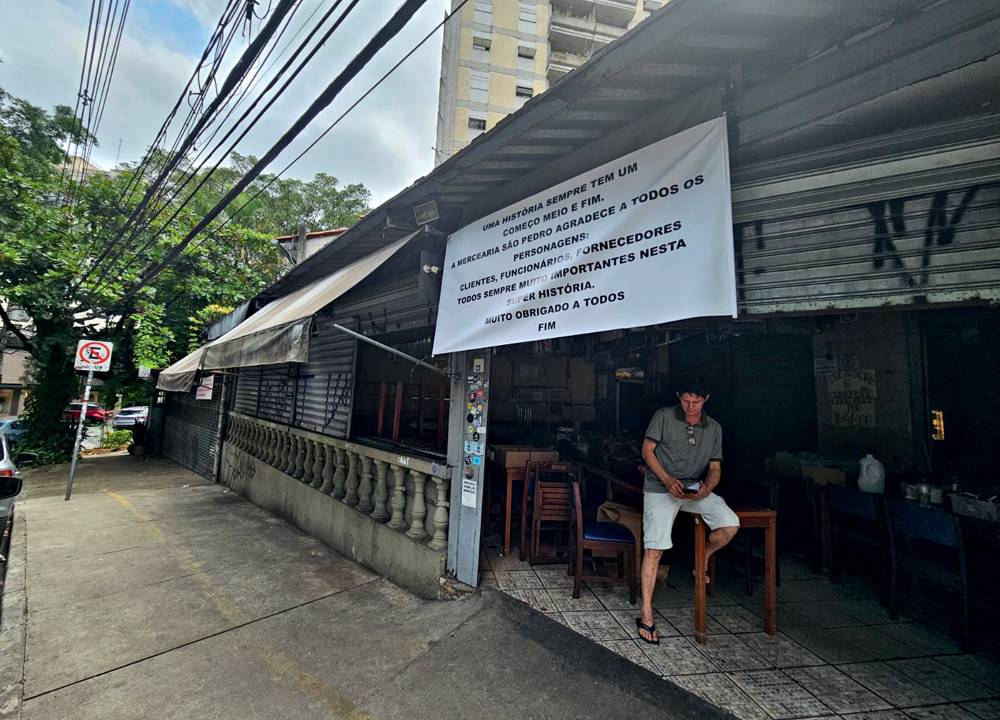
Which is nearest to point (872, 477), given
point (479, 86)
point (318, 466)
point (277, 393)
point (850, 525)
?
point (850, 525)

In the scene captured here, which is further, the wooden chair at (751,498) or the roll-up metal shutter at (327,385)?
the roll-up metal shutter at (327,385)

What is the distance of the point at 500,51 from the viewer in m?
30.3

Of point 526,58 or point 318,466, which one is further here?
point 526,58

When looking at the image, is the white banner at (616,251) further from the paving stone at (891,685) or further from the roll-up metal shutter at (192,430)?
the roll-up metal shutter at (192,430)

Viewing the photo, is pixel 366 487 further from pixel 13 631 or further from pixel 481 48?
pixel 481 48

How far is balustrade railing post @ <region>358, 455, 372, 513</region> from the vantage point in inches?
191

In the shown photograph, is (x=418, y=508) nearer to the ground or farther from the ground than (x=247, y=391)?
nearer to the ground

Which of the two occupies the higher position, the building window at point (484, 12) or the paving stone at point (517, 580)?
the building window at point (484, 12)

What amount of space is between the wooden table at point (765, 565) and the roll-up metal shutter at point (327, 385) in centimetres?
407

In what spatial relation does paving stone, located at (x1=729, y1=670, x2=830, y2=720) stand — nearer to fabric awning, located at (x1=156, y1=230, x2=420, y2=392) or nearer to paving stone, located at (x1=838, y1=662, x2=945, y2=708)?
paving stone, located at (x1=838, y1=662, x2=945, y2=708)

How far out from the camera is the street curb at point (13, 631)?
2.58m

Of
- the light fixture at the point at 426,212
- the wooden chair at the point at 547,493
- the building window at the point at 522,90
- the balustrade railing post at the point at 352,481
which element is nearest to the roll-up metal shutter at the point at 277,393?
the balustrade railing post at the point at 352,481

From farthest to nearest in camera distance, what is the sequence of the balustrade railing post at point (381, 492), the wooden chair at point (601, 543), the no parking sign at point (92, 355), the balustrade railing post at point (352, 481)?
the no parking sign at point (92, 355) < the balustrade railing post at point (352, 481) < the balustrade railing post at point (381, 492) < the wooden chair at point (601, 543)

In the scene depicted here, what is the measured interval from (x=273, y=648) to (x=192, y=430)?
1085cm
